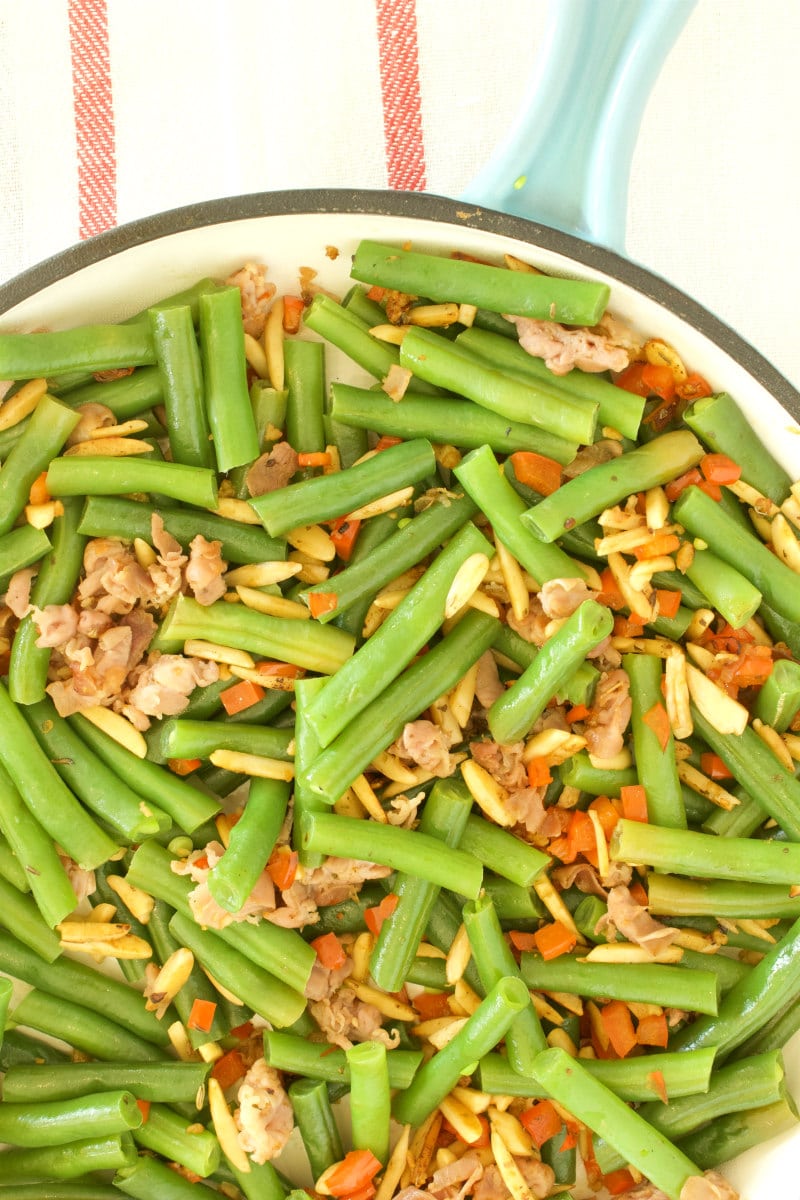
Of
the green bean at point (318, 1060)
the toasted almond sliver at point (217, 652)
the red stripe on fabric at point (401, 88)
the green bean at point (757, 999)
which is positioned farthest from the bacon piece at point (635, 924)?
the red stripe on fabric at point (401, 88)

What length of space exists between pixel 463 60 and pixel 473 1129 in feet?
9.74

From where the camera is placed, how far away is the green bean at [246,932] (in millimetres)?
2879

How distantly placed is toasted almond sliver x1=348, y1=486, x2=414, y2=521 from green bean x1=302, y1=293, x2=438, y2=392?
295 millimetres

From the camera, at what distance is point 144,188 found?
328cm

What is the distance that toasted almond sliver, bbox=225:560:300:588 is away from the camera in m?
2.85

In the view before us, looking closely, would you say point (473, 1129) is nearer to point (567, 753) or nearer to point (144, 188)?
point (567, 753)

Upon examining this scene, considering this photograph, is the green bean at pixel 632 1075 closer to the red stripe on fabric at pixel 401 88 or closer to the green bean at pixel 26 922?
the green bean at pixel 26 922

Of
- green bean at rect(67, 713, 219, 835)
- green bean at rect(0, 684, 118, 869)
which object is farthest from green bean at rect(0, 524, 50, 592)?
green bean at rect(67, 713, 219, 835)

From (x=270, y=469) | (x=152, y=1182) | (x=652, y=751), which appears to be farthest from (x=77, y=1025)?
(x=652, y=751)

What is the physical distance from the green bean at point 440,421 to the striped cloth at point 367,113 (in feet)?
2.72

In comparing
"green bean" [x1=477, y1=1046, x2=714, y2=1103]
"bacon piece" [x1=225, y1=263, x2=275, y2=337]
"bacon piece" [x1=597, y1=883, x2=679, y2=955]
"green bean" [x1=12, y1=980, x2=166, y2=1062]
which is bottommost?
"green bean" [x1=12, y1=980, x2=166, y2=1062]

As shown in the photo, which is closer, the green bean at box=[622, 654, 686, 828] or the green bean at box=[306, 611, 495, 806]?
the green bean at box=[306, 611, 495, 806]

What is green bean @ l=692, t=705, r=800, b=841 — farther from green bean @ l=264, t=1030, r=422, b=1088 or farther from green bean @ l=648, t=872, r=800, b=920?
green bean @ l=264, t=1030, r=422, b=1088

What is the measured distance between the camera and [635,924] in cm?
288
